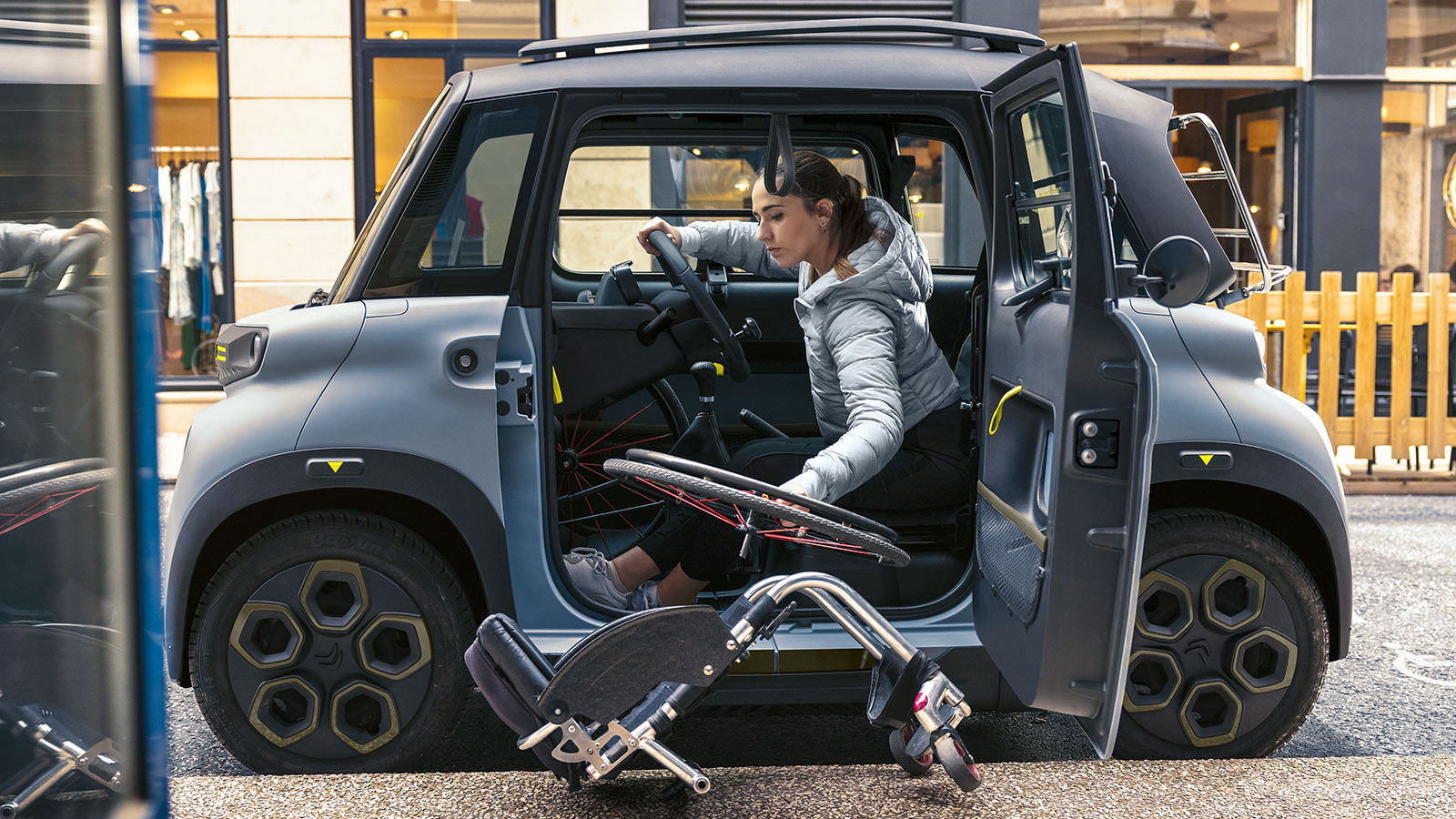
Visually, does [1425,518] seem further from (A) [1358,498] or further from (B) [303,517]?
(B) [303,517]

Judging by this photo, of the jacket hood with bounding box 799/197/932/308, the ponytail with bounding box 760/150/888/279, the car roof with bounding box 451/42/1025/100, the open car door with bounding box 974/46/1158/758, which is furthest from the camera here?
the ponytail with bounding box 760/150/888/279

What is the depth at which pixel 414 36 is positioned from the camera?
31.7 feet

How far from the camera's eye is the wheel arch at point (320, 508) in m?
2.83

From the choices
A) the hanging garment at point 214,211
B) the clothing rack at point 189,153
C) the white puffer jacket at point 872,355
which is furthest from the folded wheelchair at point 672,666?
the clothing rack at point 189,153

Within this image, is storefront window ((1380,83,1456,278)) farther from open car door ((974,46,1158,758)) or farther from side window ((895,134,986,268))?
open car door ((974,46,1158,758))

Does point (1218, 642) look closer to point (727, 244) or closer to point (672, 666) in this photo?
point (672, 666)

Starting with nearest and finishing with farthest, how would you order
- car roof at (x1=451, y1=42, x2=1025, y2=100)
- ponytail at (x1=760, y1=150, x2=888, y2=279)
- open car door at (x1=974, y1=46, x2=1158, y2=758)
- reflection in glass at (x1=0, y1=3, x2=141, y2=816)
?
reflection in glass at (x1=0, y1=3, x2=141, y2=816), open car door at (x1=974, y1=46, x2=1158, y2=758), car roof at (x1=451, y1=42, x2=1025, y2=100), ponytail at (x1=760, y1=150, x2=888, y2=279)

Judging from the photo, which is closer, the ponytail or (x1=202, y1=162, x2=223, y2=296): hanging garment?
the ponytail

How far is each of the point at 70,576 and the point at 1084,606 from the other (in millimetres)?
2001

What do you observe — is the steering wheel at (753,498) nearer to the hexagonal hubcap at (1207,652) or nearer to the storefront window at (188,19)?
the hexagonal hubcap at (1207,652)

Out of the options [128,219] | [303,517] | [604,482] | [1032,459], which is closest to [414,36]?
[604,482]

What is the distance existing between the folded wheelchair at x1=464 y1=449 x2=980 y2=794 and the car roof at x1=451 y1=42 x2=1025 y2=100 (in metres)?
1.03

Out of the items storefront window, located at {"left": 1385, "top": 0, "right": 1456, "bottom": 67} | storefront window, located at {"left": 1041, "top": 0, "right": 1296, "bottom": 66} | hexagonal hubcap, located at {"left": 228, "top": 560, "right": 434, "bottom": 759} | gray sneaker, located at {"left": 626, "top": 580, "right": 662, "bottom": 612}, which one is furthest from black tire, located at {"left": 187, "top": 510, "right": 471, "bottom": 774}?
storefront window, located at {"left": 1385, "top": 0, "right": 1456, "bottom": 67}

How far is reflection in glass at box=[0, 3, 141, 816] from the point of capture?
120 cm
